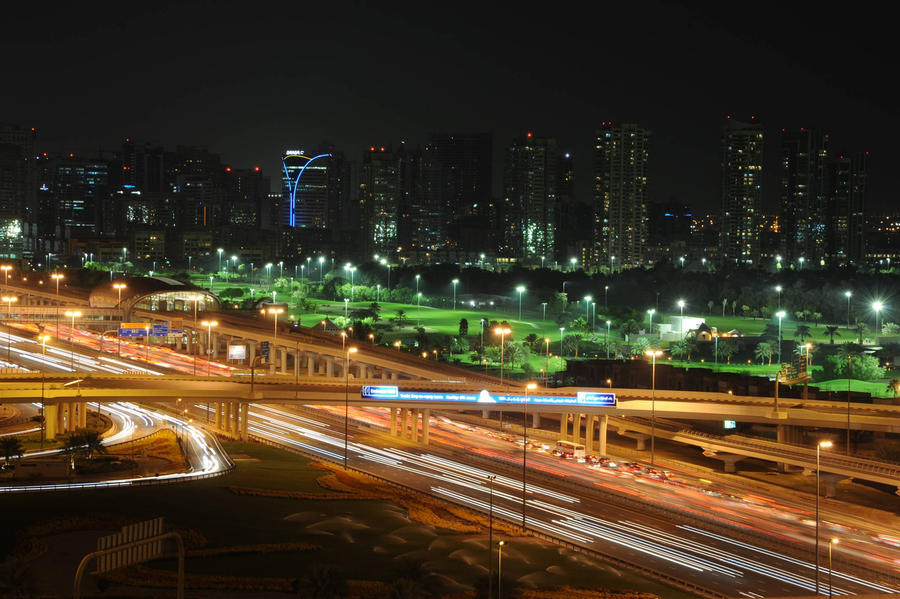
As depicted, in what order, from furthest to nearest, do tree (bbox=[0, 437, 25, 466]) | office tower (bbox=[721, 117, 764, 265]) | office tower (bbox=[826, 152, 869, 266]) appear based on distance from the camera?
office tower (bbox=[826, 152, 869, 266]) < office tower (bbox=[721, 117, 764, 265]) < tree (bbox=[0, 437, 25, 466])

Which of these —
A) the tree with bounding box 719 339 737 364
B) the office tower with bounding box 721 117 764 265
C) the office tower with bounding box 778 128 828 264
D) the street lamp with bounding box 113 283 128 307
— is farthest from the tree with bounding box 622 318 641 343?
the office tower with bounding box 778 128 828 264

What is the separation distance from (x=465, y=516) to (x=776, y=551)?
839cm

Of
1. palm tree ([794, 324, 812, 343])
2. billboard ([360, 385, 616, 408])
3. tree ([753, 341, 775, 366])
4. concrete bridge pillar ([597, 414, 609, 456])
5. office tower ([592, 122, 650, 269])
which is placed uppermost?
office tower ([592, 122, 650, 269])

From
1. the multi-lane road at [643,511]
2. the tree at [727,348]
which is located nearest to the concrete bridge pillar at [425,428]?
the multi-lane road at [643,511]

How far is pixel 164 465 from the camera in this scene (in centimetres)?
3281

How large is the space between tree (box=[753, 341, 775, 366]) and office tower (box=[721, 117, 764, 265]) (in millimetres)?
121610

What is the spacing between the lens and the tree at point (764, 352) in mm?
68750

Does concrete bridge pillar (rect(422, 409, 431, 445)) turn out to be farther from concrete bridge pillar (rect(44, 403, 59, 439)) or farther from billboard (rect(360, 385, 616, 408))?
concrete bridge pillar (rect(44, 403, 59, 439))

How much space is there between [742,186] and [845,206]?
2433 centimetres

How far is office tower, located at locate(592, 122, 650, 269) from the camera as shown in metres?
182

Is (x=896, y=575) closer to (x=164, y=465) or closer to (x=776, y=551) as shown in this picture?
(x=776, y=551)

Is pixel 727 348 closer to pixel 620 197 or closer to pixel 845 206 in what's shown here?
pixel 620 197

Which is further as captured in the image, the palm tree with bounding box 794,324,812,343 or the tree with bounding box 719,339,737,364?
the palm tree with bounding box 794,324,812,343

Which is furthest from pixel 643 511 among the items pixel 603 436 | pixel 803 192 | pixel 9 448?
pixel 803 192
